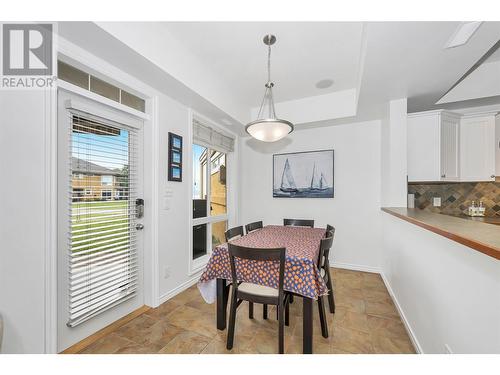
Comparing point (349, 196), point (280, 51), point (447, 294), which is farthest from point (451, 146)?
point (280, 51)

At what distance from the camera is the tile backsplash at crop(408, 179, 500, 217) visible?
2.82 meters

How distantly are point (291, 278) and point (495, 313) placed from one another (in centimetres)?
Result: 96

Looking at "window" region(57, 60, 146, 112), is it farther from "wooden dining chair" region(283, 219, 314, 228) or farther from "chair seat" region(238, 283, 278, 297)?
"wooden dining chair" region(283, 219, 314, 228)

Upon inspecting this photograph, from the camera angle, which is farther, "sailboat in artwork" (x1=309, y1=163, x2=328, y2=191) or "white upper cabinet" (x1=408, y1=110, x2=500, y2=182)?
"sailboat in artwork" (x1=309, y1=163, x2=328, y2=191)

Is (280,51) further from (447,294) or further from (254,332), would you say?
(254,332)

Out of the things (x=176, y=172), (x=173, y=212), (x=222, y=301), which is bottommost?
(x=222, y=301)

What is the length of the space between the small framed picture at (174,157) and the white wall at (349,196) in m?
1.90

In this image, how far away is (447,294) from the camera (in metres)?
1.20

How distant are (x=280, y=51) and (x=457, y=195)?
3.21m

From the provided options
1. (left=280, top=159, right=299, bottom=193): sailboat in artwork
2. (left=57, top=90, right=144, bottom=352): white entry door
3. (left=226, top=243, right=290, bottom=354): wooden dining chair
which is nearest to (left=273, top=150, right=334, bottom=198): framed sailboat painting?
(left=280, top=159, right=299, bottom=193): sailboat in artwork

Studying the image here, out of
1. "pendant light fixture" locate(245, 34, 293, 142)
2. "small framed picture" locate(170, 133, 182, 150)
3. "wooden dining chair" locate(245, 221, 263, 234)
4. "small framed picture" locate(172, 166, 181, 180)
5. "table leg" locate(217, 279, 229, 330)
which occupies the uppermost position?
"pendant light fixture" locate(245, 34, 293, 142)

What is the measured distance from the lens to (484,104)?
276 centimetres

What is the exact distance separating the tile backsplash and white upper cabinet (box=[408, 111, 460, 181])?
438mm
